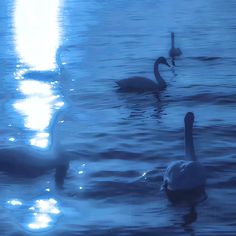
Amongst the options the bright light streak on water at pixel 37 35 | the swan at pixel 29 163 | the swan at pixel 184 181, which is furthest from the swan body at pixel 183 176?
the bright light streak on water at pixel 37 35

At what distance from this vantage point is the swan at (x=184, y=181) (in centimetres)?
1387

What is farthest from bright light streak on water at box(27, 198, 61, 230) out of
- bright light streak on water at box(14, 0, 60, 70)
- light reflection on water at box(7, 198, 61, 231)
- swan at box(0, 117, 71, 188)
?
bright light streak on water at box(14, 0, 60, 70)

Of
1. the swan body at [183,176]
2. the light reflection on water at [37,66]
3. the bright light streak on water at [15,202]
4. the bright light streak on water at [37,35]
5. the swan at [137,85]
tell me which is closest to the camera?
the swan body at [183,176]

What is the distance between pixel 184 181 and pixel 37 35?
2743 cm

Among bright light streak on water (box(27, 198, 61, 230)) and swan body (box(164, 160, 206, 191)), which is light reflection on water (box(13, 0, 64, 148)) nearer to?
bright light streak on water (box(27, 198, 61, 230))

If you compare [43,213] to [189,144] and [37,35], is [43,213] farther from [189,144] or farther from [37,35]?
[37,35]

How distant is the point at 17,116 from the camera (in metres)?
20.8

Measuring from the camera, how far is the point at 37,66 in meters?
29.1

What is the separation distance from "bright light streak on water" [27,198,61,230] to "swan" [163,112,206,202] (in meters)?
1.64

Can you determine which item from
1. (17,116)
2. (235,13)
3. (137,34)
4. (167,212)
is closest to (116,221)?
(167,212)

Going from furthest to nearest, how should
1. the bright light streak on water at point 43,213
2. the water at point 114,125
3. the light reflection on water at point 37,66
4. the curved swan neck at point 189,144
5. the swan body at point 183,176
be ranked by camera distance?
1. the light reflection on water at point 37,66
2. the curved swan neck at point 189,144
3. the swan body at point 183,176
4. the water at point 114,125
5. the bright light streak on water at point 43,213

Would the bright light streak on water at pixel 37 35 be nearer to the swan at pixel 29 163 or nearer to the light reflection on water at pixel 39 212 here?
the swan at pixel 29 163

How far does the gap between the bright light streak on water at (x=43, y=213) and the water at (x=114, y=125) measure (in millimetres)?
14

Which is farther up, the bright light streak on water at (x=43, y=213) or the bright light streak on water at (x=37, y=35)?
the bright light streak on water at (x=37, y=35)
